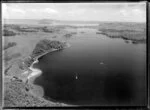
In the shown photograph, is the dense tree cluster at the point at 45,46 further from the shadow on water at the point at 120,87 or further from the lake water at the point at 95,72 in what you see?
the shadow on water at the point at 120,87

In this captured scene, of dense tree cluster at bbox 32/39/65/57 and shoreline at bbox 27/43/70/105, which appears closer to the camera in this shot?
shoreline at bbox 27/43/70/105

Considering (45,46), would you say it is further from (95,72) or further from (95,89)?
(95,89)

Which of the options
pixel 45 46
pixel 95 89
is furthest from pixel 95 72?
pixel 45 46

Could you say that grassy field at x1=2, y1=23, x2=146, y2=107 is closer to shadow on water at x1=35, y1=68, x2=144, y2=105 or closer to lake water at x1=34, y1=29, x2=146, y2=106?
lake water at x1=34, y1=29, x2=146, y2=106

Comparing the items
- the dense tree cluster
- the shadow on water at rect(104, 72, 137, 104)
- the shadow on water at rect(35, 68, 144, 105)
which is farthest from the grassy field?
the shadow on water at rect(104, 72, 137, 104)

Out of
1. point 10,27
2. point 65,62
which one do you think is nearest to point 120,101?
point 65,62

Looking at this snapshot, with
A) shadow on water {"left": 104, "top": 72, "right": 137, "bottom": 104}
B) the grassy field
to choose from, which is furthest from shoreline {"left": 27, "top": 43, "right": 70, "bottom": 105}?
shadow on water {"left": 104, "top": 72, "right": 137, "bottom": 104}

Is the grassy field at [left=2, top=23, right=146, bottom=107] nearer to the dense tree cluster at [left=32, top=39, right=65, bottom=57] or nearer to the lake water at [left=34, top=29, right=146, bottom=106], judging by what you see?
the dense tree cluster at [left=32, top=39, right=65, bottom=57]

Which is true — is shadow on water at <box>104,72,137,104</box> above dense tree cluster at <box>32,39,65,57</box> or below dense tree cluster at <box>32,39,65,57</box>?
below
